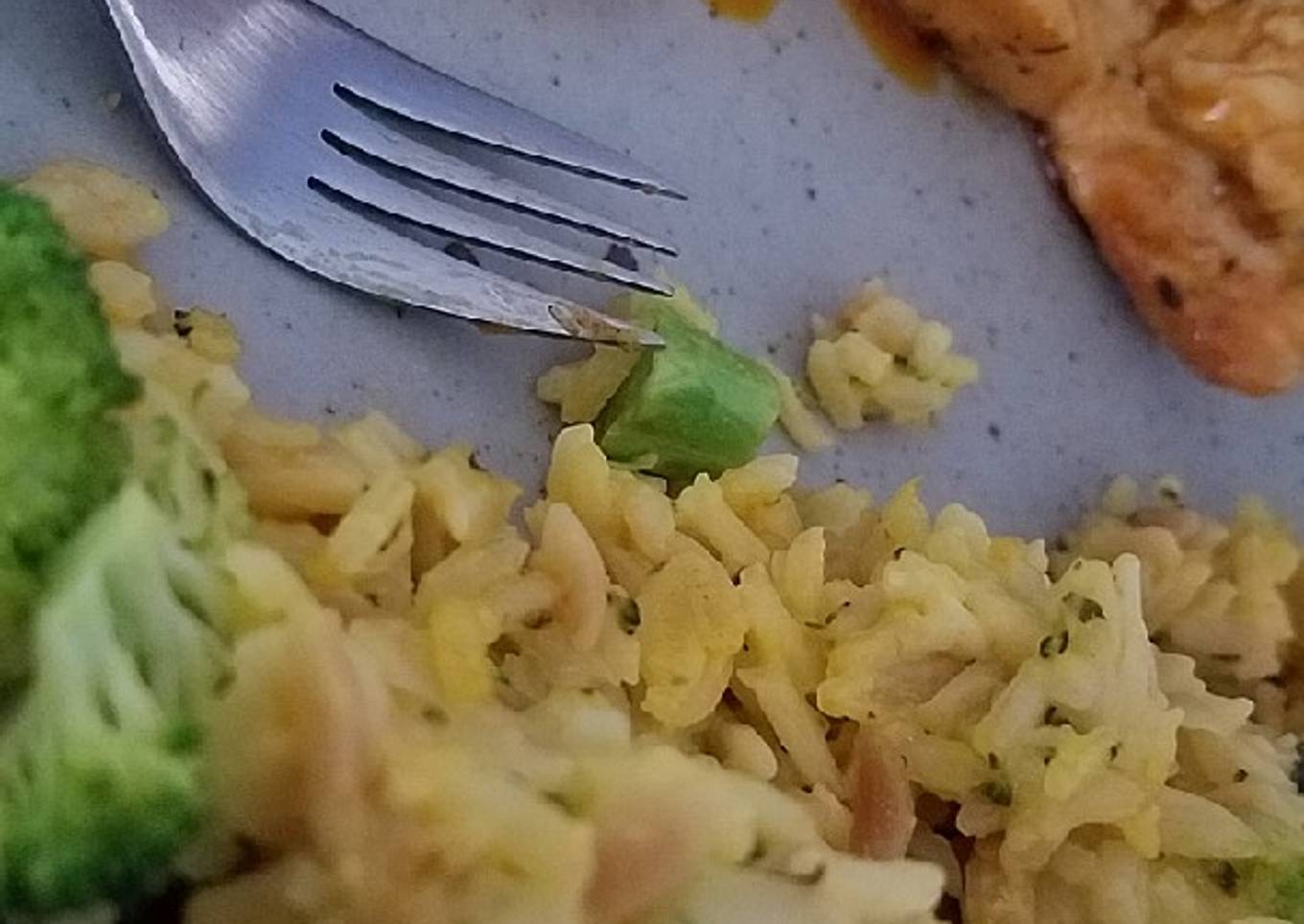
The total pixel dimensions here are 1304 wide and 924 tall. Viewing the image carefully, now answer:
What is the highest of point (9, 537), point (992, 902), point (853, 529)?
point (9, 537)

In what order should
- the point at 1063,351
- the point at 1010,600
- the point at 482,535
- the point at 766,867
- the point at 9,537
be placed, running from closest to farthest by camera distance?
the point at 9,537
the point at 766,867
the point at 482,535
the point at 1010,600
the point at 1063,351

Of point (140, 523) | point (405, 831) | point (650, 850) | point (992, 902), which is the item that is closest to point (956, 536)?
point (992, 902)

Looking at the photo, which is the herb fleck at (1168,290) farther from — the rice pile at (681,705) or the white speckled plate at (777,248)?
the rice pile at (681,705)

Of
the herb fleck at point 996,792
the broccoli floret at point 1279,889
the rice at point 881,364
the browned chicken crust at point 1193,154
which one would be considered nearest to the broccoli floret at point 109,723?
the herb fleck at point 996,792

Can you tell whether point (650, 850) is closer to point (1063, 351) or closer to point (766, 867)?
point (766, 867)

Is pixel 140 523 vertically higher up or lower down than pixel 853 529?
higher up

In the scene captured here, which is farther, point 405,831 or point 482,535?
point 482,535

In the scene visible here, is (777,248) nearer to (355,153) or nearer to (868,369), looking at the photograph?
(868,369)
